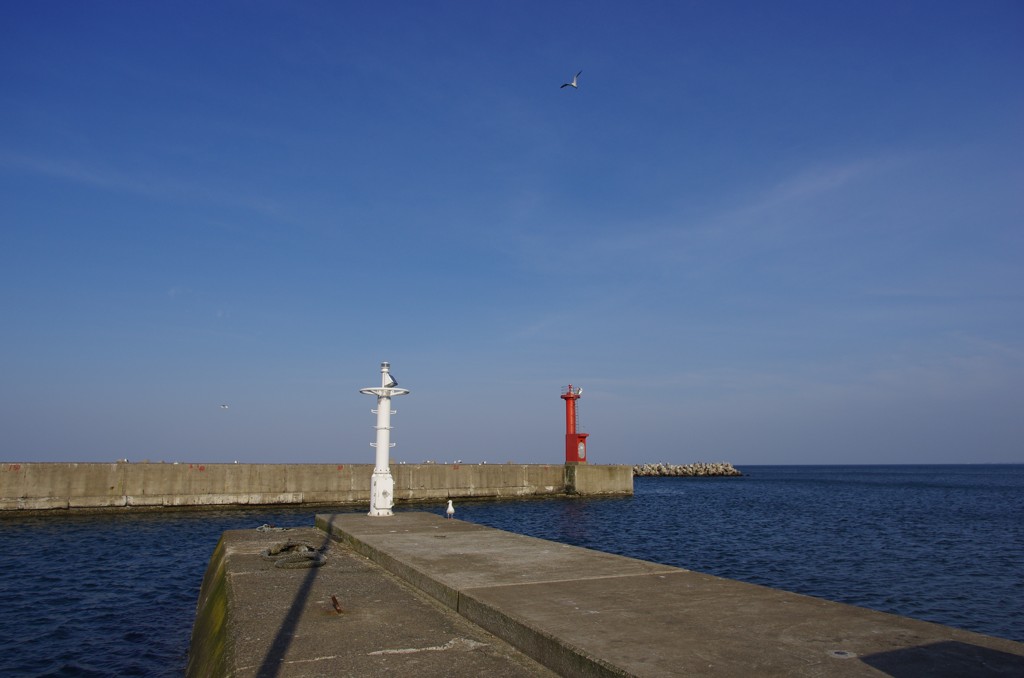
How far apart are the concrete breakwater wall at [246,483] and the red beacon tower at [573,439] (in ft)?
4.12

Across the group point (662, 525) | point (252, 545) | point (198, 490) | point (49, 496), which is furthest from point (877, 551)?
point (49, 496)

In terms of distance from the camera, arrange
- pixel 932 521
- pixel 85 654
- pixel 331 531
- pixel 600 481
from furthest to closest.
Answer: pixel 600 481
pixel 932 521
pixel 331 531
pixel 85 654

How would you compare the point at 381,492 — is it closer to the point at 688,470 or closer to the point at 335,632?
the point at 335,632

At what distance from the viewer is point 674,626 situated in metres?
4.56

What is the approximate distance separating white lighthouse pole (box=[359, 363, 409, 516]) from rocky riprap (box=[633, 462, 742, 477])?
8371 centimetres

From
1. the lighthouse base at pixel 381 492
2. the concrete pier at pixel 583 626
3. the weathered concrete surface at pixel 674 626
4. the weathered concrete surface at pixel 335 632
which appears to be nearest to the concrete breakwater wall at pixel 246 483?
the lighthouse base at pixel 381 492

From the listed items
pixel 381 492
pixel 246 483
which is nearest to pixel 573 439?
pixel 246 483

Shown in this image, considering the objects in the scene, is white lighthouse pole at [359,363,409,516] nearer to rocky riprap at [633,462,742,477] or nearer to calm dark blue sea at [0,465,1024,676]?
calm dark blue sea at [0,465,1024,676]

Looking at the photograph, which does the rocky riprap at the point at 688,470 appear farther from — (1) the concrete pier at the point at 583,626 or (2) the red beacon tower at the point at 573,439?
(1) the concrete pier at the point at 583,626

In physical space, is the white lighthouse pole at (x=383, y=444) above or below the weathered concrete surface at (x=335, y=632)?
above

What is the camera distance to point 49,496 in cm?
2503

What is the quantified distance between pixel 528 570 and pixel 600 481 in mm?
35431

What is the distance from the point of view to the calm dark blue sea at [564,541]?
9227 millimetres

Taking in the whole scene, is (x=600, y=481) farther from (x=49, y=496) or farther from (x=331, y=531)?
(x=331, y=531)
